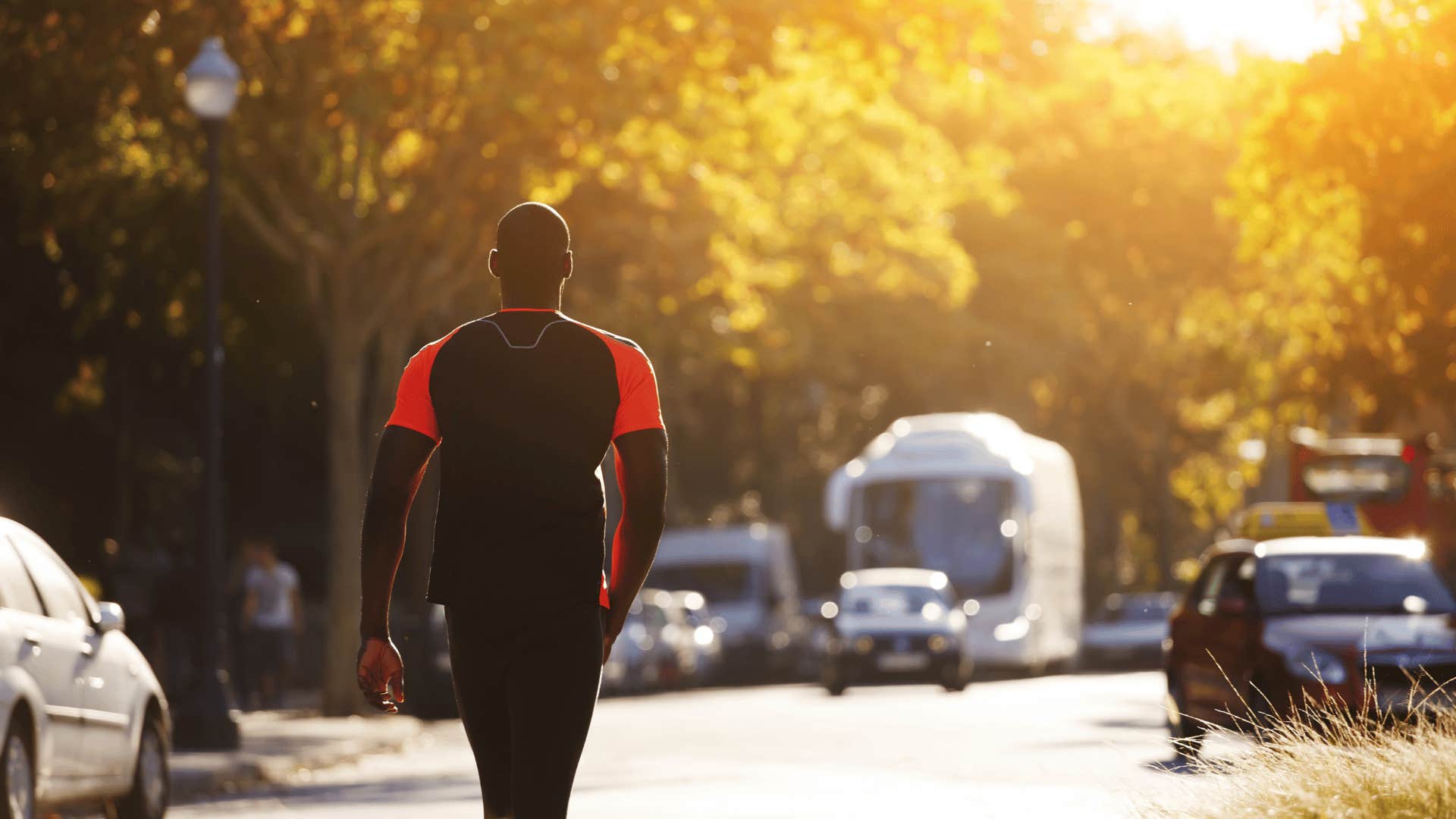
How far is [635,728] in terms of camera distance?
2520 centimetres

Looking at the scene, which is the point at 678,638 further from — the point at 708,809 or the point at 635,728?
the point at 708,809

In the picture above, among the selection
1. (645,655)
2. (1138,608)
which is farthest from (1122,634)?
(645,655)

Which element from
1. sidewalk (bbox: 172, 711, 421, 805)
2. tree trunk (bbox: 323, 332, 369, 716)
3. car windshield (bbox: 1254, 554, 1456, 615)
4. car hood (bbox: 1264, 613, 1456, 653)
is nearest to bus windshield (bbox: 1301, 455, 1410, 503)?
sidewalk (bbox: 172, 711, 421, 805)

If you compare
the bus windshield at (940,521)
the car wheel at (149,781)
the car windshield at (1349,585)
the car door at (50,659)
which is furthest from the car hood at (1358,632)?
the bus windshield at (940,521)

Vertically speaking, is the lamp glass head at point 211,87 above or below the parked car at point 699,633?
above

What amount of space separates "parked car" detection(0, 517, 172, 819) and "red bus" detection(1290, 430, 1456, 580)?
1054 inches

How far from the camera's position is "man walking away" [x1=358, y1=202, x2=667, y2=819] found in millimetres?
6340

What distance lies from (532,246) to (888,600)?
29748 mm

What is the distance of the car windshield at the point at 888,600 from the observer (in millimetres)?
35719

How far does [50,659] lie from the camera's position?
1248cm

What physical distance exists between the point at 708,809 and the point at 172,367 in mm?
18899

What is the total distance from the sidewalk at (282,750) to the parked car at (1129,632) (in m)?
22.2

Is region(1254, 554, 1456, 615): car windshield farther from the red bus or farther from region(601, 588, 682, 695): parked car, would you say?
the red bus

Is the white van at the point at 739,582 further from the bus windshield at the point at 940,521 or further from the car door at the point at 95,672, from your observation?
the car door at the point at 95,672
